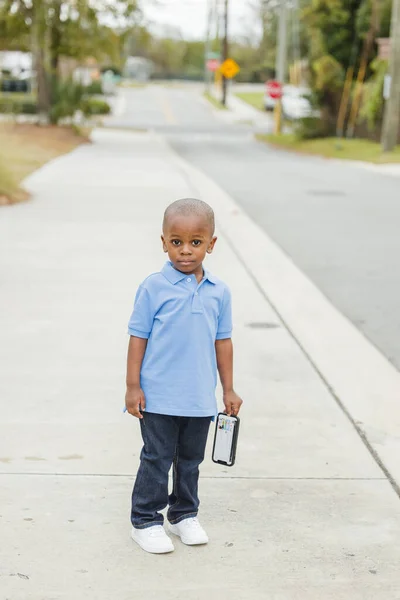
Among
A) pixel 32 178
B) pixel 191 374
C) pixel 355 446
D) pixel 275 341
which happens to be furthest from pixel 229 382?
pixel 32 178

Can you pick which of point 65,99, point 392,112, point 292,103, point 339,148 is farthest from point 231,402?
point 292,103

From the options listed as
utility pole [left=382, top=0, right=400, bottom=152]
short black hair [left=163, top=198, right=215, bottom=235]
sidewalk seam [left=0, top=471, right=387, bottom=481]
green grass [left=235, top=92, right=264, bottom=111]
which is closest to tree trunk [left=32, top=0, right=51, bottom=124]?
utility pole [left=382, top=0, right=400, bottom=152]

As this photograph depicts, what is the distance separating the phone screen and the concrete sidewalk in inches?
12.8

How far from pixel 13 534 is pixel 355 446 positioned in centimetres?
184

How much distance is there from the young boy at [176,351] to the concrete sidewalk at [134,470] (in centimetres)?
26

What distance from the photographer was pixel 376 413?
18.7 ft

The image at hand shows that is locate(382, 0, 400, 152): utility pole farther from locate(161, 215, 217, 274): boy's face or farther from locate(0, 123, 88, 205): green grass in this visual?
locate(161, 215, 217, 274): boy's face

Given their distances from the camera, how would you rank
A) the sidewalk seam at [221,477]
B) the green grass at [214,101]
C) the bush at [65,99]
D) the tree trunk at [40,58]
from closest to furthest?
1. the sidewalk seam at [221,477]
2. the tree trunk at [40,58]
3. the bush at [65,99]
4. the green grass at [214,101]

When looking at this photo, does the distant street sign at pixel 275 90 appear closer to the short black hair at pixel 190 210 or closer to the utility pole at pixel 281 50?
the utility pole at pixel 281 50

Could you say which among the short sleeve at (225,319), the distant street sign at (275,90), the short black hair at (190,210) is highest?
the short black hair at (190,210)

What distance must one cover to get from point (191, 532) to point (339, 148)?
3280 centimetres

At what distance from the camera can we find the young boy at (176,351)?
12.4 feet

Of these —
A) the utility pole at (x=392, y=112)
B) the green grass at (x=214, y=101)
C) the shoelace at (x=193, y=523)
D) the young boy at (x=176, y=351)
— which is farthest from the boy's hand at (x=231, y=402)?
the green grass at (x=214, y=101)

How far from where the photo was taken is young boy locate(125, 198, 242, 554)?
3.77m
